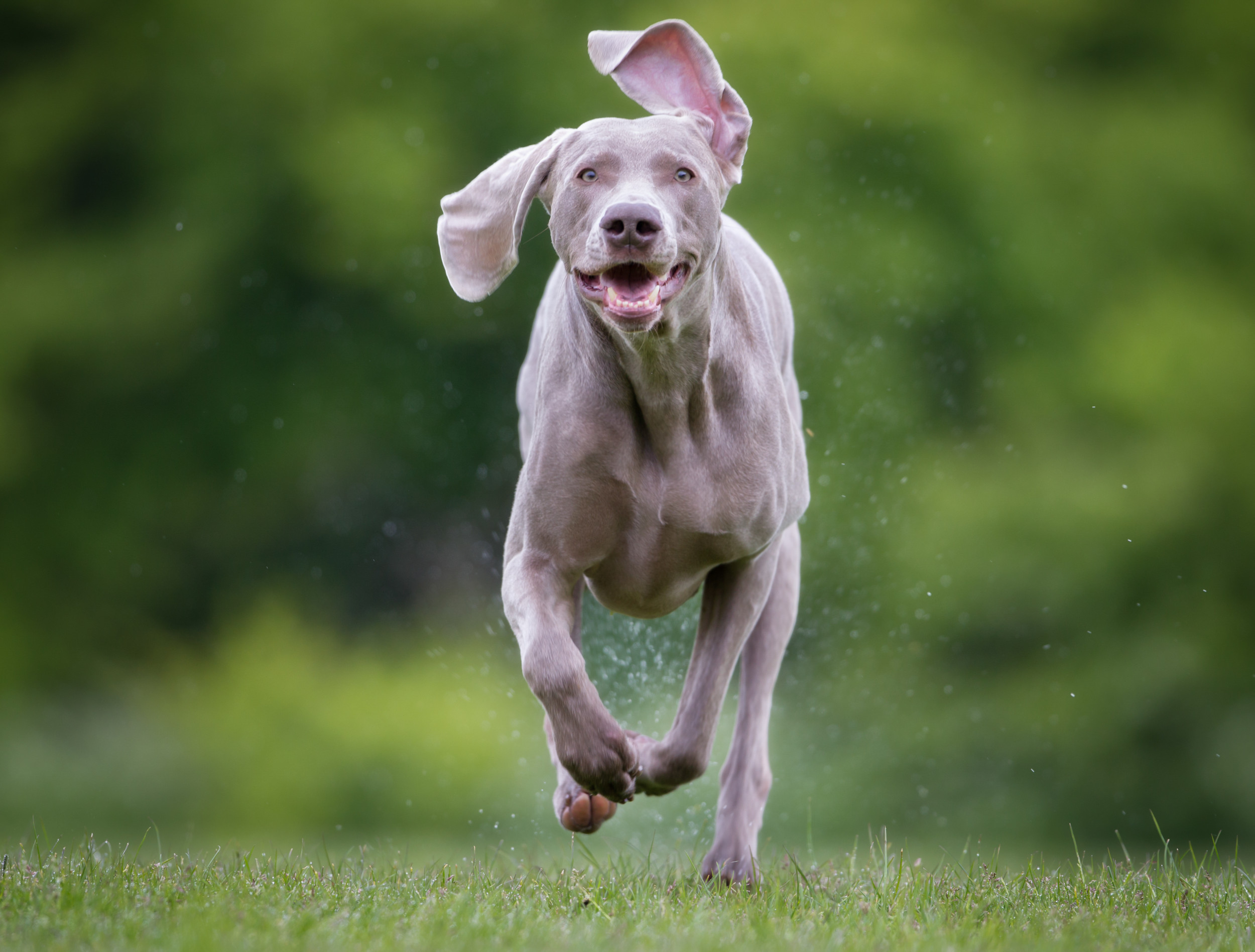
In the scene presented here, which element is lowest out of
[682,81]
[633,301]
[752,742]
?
[752,742]

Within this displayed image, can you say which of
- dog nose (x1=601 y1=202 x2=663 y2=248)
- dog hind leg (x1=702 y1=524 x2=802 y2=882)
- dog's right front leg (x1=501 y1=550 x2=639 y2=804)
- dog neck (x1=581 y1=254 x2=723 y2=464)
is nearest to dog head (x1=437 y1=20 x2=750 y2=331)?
dog nose (x1=601 y1=202 x2=663 y2=248)

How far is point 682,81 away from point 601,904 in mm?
1975

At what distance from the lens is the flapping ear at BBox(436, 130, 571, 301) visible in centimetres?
376

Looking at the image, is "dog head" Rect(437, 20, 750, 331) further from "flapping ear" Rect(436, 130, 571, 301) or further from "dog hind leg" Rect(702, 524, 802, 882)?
"dog hind leg" Rect(702, 524, 802, 882)

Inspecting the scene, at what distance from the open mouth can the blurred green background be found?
17.6ft

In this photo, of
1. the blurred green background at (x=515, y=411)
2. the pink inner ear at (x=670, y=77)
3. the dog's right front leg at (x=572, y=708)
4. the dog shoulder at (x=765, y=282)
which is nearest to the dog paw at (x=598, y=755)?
the dog's right front leg at (x=572, y=708)

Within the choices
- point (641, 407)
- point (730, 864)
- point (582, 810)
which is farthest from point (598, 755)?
point (730, 864)

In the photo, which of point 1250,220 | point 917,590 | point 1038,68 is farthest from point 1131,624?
point 1038,68

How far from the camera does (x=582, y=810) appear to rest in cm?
407

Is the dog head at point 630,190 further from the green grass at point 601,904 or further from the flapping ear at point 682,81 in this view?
the green grass at point 601,904

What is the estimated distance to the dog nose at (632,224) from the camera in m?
3.31

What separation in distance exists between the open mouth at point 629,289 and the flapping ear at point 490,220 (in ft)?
1.09

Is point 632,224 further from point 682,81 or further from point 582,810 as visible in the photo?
point 582,810

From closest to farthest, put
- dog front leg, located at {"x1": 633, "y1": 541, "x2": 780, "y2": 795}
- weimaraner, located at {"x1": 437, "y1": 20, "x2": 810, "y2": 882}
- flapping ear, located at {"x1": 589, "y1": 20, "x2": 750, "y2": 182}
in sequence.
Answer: weimaraner, located at {"x1": 437, "y1": 20, "x2": 810, "y2": 882}
flapping ear, located at {"x1": 589, "y1": 20, "x2": 750, "y2": 182}
dog front leg, located at {"x1": 633, "y1": 541, "x2": 780, "y2": 795}
